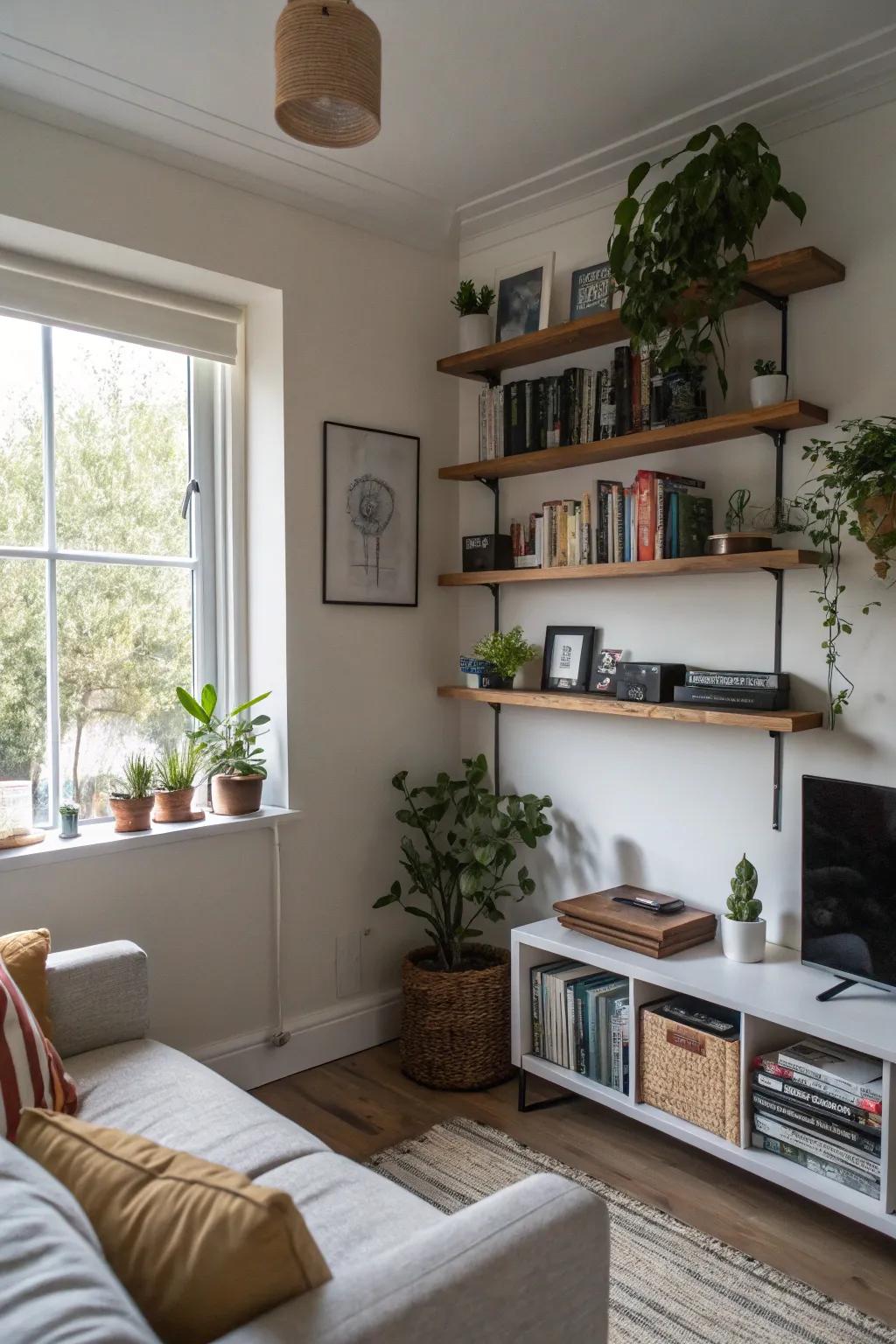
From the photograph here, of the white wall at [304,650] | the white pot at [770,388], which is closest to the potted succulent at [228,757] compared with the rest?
the white wall at [304,650]

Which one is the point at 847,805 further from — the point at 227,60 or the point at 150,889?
the point at 227,60

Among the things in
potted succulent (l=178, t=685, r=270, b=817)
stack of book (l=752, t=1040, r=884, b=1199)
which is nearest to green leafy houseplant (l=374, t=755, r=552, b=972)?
potted succulent (l=178, t=685, r=270, b=817)

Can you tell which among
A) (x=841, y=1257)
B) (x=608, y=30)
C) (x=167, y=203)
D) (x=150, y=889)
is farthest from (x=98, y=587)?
(x=841, y=1257)

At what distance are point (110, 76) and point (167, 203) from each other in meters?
0.35

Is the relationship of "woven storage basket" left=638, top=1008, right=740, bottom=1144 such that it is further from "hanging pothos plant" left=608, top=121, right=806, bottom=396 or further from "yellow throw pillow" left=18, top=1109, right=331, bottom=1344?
"hanging pothos plant" left=608, top=121, right=806, bottom=396

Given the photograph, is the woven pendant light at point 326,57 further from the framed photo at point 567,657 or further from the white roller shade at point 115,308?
the framed photo at point 567,657

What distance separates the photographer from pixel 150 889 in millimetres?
2707

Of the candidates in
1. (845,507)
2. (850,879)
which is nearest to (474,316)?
(845,507)

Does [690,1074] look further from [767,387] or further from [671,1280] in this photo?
[767,387]

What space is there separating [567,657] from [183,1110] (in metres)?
1.72

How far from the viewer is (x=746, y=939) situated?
2.46m

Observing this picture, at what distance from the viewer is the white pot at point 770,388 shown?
244 cm

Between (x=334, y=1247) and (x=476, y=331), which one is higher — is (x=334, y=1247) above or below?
below

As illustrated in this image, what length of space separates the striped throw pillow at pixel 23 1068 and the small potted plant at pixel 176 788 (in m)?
0.96
